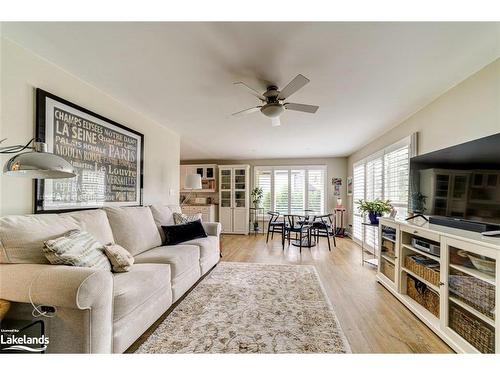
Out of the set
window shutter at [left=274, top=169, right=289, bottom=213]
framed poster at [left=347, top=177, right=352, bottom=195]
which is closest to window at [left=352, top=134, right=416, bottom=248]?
framed poster at [left=347, top=177, right=352, bottom=195]

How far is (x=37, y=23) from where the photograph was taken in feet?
4.67

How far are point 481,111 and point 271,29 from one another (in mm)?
1954

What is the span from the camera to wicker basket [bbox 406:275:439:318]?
6.23 feet

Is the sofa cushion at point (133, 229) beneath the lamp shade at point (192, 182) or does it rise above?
beneath

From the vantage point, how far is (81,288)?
1164 millimetres

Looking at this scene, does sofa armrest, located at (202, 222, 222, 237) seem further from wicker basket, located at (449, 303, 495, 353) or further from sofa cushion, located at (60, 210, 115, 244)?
wicker basket, located at (449, 303, 495, 353)

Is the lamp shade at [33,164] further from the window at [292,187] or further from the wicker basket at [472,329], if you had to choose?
the window at [292,187]

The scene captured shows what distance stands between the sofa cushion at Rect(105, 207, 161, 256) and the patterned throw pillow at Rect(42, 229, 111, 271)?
475mm

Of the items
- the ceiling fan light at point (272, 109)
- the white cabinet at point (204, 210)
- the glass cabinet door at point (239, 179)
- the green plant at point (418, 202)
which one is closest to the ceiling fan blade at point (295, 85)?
the ceiling fan light at point (272, 109)

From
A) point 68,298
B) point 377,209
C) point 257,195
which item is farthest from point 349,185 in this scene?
point 68,298

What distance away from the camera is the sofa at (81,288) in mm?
1193

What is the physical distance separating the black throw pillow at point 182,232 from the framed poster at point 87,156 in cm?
65
